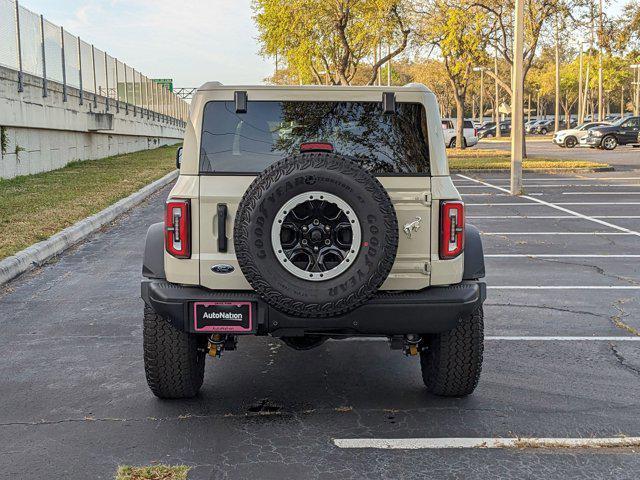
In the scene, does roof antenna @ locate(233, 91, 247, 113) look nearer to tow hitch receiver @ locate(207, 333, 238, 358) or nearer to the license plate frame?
the license plate frame

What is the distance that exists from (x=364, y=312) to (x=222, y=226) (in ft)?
3.07

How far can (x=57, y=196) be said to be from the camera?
1638 cm

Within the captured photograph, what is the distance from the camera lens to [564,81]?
9825 centimetres

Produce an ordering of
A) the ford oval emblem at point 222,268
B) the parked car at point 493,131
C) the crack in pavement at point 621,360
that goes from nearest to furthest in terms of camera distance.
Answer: the ford oval emblem at point 222,268 < the crack in pavement at point 621,360 < the parked car at point 493,131

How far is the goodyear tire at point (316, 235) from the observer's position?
4.15 m

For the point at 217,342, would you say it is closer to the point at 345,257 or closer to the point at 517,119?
the point at 345,257

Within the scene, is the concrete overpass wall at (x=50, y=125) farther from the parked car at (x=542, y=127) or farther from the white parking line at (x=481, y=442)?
the parked car at (x=542, y=127)

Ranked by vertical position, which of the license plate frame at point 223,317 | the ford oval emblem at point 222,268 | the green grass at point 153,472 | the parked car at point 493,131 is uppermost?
the parked car at point 493,131

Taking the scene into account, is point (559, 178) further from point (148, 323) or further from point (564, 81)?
point (564, 81)

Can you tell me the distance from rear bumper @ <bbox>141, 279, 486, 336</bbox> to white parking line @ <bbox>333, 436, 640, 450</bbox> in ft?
1.97

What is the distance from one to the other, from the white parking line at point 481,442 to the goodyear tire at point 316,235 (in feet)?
2.39

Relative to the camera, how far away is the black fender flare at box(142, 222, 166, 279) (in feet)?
15.8

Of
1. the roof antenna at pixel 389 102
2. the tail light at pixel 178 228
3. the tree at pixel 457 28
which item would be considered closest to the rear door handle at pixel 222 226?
the tail light at pixel 178 228

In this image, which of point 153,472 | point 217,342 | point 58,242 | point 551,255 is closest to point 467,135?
point 551,255
